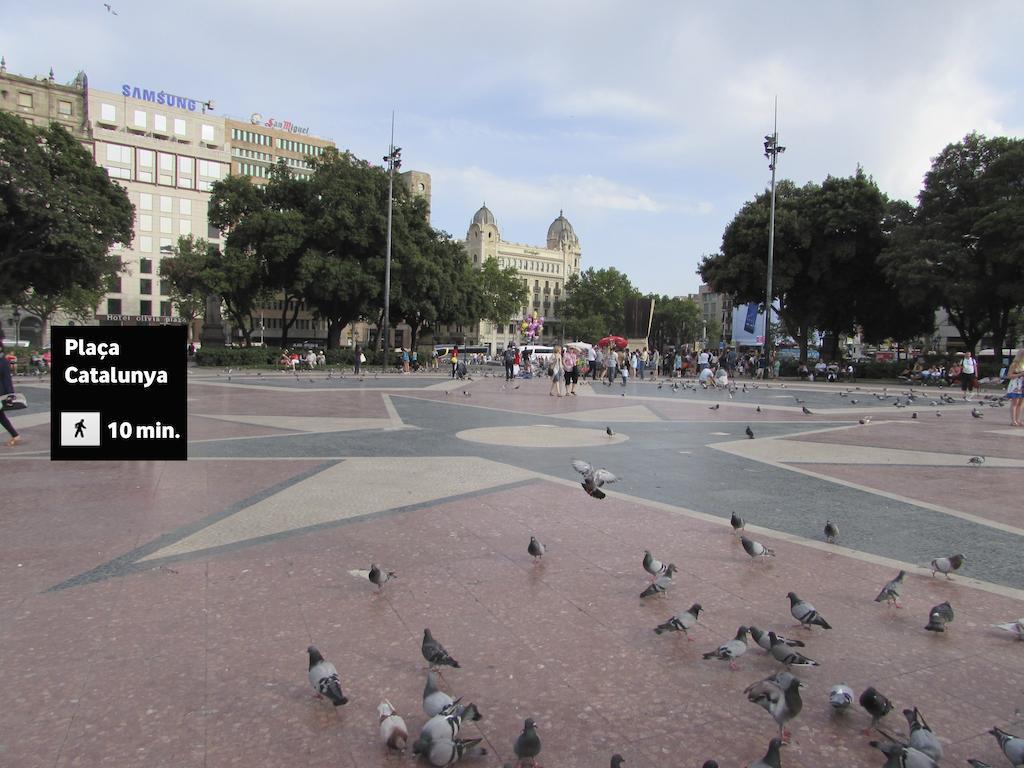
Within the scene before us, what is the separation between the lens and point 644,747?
108 inches

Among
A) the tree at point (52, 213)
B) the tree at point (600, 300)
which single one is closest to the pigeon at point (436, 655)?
the tree at point (52, 213)

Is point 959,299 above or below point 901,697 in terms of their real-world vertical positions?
above

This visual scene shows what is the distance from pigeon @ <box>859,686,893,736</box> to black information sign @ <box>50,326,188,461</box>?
17.8ft

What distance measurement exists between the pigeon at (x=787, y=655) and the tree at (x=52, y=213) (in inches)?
1272

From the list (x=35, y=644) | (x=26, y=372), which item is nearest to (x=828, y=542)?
(x=35, y=644)

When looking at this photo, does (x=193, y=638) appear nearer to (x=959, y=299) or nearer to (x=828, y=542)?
(x=828, y=542)

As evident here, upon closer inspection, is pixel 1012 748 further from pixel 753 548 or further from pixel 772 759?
pixel 753 548

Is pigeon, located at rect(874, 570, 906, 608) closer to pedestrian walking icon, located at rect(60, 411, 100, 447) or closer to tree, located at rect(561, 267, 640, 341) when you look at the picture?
pedestrian walking icon, located at rect(60, 411, 100, 447)

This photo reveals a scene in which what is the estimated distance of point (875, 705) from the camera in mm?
2824

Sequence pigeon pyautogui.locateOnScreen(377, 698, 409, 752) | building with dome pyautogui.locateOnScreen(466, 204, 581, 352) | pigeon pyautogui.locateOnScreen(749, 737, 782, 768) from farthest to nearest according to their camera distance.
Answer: building with dome pyautogui.locateOnScreen(466, 204, 581, 352) → pigeon pyautogui.locateOnScreen(377, 698, 409, 752) → pigeon pyautogui.locateOnScreen(749, 737, 782, 768)

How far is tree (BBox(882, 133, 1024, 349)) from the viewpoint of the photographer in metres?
28.8

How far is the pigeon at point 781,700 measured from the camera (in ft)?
9.03

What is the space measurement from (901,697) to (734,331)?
5218 centimetres

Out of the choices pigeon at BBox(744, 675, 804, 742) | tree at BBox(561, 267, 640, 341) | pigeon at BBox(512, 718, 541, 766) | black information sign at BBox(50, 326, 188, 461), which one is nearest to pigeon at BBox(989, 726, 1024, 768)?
pigeon at BBox(744, 675, 804, 742)
